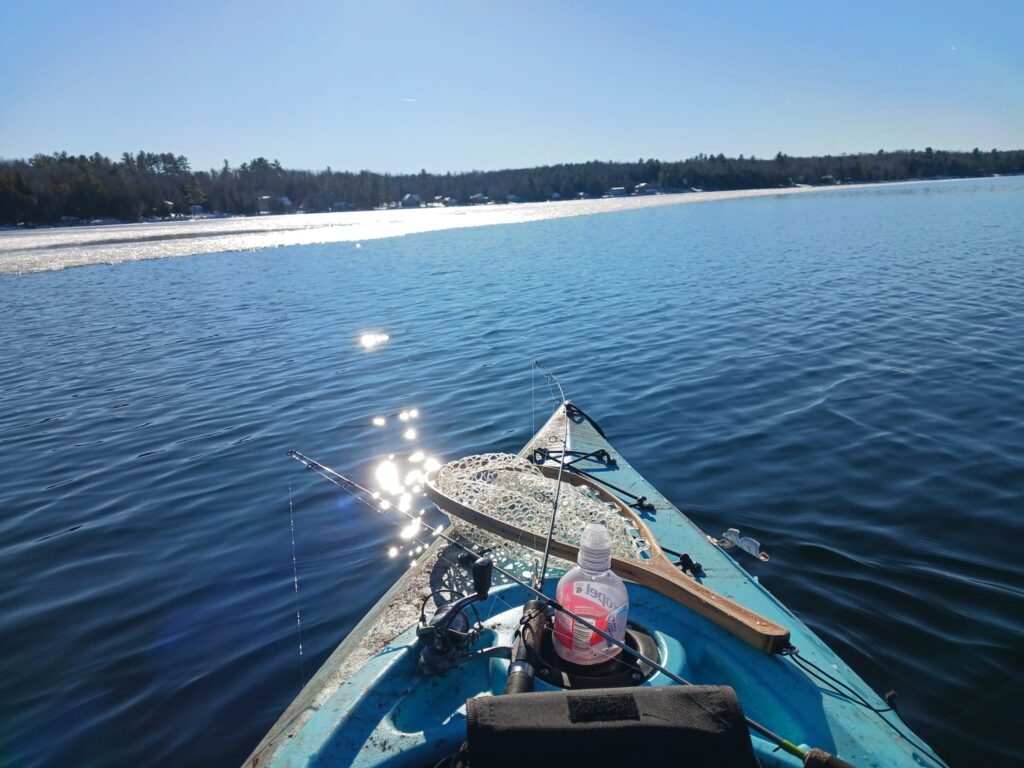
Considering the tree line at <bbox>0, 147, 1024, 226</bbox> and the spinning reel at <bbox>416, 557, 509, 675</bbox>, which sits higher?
the tree line at <bbox>0, 147, 1024, 226</bbox>

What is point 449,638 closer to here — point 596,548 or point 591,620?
point 591,620

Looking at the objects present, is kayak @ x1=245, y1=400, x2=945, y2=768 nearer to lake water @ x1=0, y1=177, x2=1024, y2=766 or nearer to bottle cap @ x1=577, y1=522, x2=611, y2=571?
bottle cap @ x1=577, y1=522, x2=611, y2=571

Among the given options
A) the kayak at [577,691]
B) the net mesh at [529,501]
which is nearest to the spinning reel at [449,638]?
the kayak at [577,691]

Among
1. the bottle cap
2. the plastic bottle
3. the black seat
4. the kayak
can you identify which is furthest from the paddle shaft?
the black seat

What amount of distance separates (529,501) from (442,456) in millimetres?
4238

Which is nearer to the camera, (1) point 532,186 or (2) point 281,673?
(2) point 281,673

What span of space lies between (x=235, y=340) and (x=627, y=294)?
12.4 metres

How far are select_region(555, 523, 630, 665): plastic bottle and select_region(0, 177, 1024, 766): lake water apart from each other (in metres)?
2.74

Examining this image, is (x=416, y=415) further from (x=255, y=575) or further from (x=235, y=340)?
(x=235, y=340)

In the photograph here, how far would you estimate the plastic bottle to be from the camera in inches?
111

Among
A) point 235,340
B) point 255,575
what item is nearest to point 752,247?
point 235,340

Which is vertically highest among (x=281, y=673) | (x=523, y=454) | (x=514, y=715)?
(x=514, y=715)

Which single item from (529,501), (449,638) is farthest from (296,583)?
(449,638)

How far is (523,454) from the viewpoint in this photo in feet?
22.3
